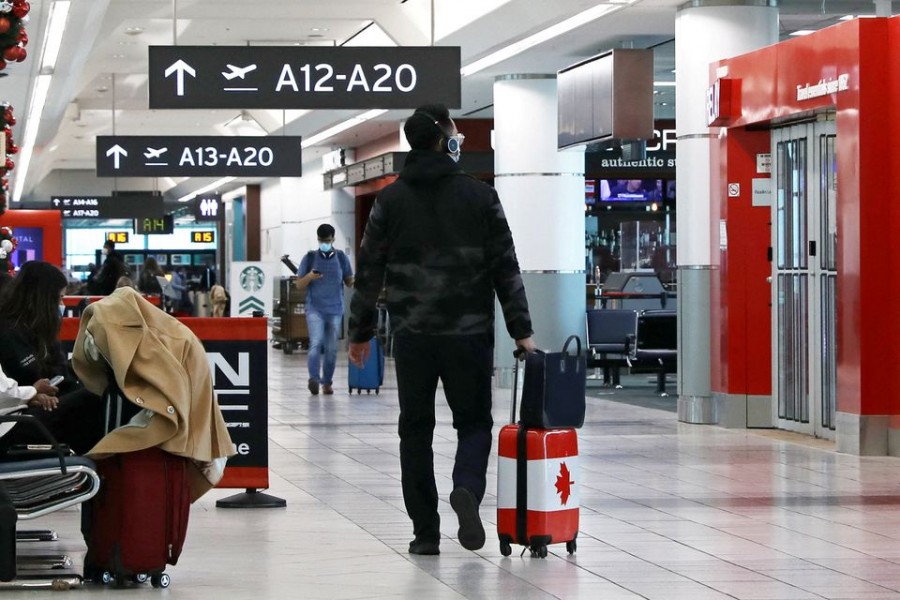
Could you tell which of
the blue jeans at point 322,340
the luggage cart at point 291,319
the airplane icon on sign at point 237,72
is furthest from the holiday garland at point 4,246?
the luggage cart at point 291,319

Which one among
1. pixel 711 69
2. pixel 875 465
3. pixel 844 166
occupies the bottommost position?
pixel 875 465

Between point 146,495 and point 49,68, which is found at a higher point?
point 49,68

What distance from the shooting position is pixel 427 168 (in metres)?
6.52

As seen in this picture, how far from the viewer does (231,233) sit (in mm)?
46625

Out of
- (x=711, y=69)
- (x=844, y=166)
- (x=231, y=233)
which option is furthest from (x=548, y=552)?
(x=231, y=233)

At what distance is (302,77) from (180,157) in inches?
222

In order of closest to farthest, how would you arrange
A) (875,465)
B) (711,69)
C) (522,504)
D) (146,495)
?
(146,495) → (522,504) → (875,465) → (711,69)

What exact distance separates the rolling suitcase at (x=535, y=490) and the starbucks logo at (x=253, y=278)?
12.4 ft

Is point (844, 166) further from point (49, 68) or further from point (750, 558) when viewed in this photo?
point (49, 68)

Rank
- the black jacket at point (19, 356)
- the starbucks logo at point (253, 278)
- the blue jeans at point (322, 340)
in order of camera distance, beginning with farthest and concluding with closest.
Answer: the blue jeans at point (322, 340), the starbucks logo at point (253, 278), the black jacket at point (19, 356)

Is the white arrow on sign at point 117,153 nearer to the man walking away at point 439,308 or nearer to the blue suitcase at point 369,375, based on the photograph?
the blue suitcase at point 369,375

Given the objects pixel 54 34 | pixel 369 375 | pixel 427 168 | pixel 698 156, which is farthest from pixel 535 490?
pixel 369 375

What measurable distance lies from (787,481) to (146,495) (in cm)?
438

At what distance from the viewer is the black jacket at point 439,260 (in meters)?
6.40
